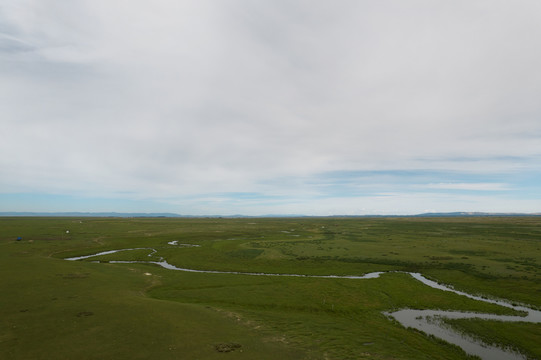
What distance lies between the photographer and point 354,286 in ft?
137

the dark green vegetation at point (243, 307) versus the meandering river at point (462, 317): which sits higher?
the dark green vegetation at point (243, 307)

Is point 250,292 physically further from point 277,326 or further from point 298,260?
point 298,260

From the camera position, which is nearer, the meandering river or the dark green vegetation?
the dark green vegetation

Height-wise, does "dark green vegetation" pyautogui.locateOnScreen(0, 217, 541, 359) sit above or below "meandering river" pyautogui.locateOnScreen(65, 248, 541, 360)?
above

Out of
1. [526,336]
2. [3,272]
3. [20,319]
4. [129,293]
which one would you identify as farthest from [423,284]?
[3,272]

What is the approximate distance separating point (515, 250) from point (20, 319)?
340ft

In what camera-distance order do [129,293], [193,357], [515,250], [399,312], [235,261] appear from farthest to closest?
[515,250] → [235,261] → [129,293] → [399,312] → [193,357]

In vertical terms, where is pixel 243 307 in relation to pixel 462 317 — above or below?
above

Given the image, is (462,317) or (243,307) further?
(243,307)

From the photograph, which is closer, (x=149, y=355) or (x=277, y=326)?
(x=149, y=355)

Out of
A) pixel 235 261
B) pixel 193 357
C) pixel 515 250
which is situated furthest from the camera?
pixel 515 250

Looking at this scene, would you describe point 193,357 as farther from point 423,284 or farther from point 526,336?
point 423,284

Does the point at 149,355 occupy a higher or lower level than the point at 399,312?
higher

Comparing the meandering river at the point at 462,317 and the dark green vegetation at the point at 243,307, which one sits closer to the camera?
the dark green vegetation at the point at 243,307
